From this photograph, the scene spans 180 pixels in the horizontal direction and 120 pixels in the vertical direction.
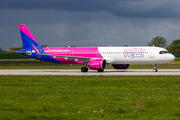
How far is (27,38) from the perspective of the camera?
155 ft

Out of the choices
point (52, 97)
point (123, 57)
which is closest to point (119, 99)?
point (52, 97)

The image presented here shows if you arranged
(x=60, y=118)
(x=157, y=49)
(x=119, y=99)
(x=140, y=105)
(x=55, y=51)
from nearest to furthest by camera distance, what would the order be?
A: (x=60, y=118) < (x=140, y=105) < (x=119, y=99) < (x=157, y=49) < (x=55, y=51)

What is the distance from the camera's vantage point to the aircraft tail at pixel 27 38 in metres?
47.0

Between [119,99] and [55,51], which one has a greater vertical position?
[55,51]

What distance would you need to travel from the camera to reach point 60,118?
10219mm

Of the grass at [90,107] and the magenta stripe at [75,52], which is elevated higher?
the magenta stripe at [75,52]

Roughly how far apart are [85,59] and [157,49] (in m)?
11.4

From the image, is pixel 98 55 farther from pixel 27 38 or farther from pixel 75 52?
pixel 27 38

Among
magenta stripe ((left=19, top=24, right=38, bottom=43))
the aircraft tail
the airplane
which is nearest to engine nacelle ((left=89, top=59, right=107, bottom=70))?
the airplane

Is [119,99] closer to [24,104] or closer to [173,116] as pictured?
[173,116]

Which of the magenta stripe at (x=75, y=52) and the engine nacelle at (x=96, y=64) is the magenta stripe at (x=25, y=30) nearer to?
the magenta stripe at (x=75, y=52)

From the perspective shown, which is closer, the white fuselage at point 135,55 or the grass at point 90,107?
the grass at point 90,107

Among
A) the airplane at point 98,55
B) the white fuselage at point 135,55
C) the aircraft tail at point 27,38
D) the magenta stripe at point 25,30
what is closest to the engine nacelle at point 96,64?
the airplane at point 98,55

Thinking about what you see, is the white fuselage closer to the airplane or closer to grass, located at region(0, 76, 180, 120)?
the airplane
